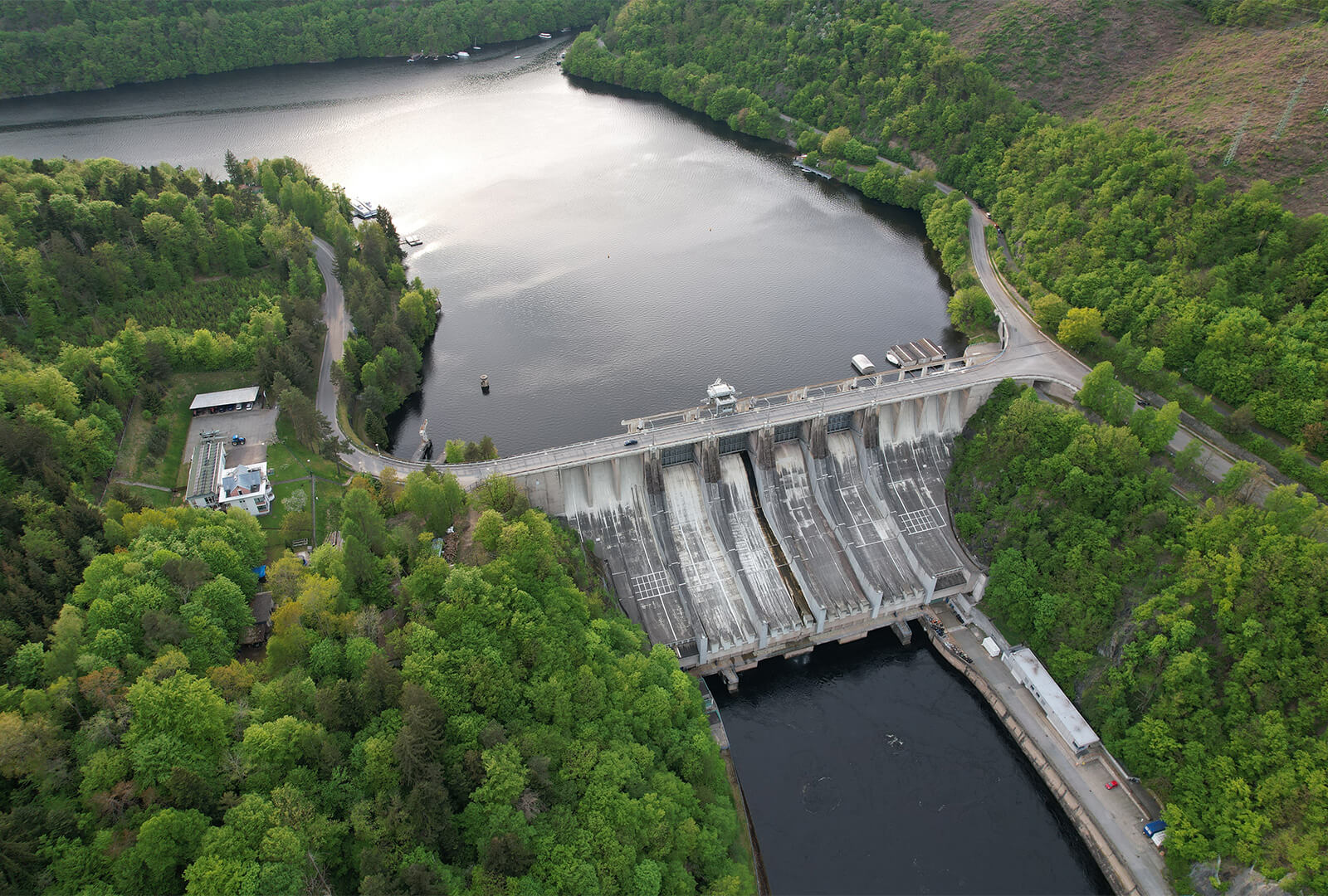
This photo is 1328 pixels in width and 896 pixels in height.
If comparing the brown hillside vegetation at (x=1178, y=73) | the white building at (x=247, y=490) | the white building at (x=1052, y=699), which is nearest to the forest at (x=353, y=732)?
the white building at (x=247, y=490)

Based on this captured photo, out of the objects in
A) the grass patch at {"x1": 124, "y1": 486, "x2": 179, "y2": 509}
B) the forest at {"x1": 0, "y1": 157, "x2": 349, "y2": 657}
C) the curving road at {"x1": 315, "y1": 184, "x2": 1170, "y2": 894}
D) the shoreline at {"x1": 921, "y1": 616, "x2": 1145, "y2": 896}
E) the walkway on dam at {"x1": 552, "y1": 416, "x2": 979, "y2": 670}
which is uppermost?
the forest at {"x1": 0, "y1": 157, "x2": 349, "y2": 657}

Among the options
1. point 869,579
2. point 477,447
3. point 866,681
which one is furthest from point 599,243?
point 866,681

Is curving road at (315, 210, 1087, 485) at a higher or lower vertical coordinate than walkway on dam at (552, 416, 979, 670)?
higher

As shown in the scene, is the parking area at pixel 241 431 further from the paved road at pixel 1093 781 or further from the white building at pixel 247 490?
the paved road at pixel 1093 781

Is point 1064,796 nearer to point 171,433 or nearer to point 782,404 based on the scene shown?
point 782,404

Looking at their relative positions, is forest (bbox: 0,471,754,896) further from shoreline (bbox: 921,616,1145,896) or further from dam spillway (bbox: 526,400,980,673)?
shoreline (bbox: 921,616,1145,896)

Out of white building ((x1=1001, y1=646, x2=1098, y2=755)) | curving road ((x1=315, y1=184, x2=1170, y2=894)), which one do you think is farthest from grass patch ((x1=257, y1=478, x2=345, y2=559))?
white building ((x1=1001, y1=646, x2=1098, y2=755))
